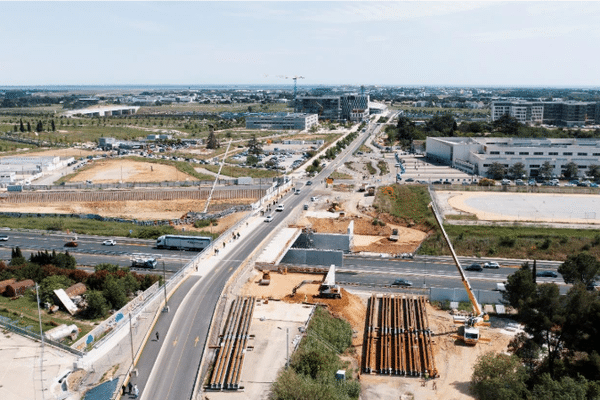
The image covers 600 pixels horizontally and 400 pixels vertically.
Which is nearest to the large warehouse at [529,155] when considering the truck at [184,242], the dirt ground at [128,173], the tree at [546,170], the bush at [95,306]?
the tree at [546,170]

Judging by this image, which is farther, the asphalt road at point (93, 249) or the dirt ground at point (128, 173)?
the dirt ground at point (128, 173)

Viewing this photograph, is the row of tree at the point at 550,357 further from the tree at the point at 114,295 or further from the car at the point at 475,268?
the tree at the point at 114,295

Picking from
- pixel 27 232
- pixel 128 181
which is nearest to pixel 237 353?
pixel 27 232

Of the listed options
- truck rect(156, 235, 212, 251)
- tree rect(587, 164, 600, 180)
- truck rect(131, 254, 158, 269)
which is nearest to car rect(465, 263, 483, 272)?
truck rect(156, 235, 212, 251)

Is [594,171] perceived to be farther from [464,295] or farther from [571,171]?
[464,295]

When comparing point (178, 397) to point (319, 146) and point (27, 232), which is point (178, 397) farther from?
point (319, 146)
